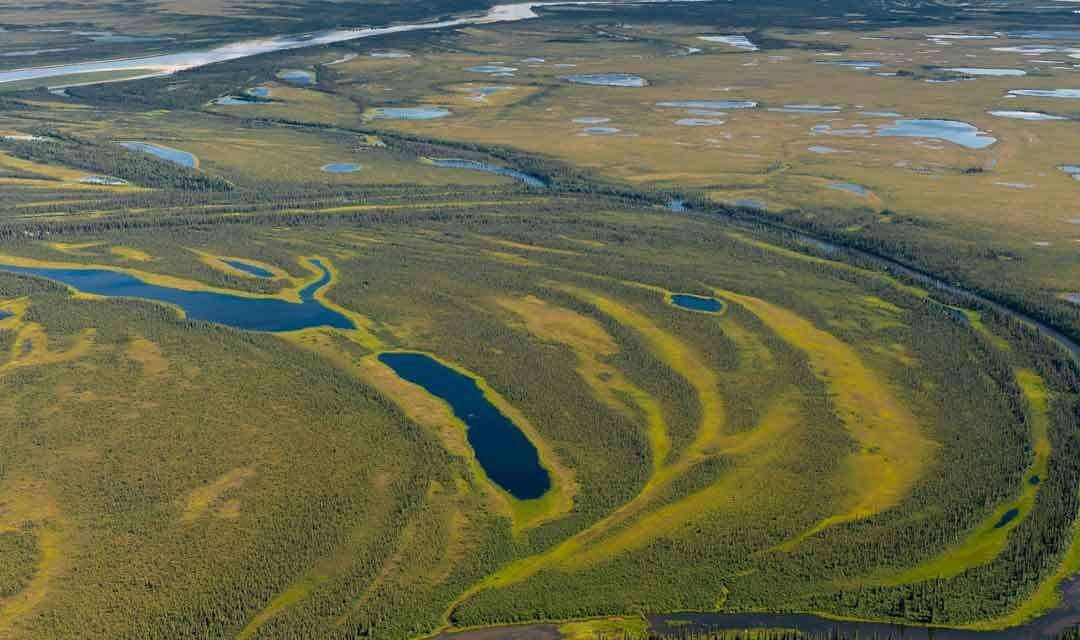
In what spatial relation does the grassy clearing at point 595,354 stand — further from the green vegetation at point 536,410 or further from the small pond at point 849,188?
the small pond at point 849,188

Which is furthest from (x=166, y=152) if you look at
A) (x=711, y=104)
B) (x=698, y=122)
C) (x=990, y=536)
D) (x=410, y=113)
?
(x=990, y=536)

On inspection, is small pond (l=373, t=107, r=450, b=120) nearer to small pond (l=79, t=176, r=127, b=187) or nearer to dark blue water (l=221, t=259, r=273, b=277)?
small pond (l=79, t=176, r=127, b=187)

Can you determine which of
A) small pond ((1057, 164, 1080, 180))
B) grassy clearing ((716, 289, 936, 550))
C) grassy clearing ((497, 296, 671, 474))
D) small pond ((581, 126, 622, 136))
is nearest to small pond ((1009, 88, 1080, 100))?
small pond ((1057, 164, 1080, 180))

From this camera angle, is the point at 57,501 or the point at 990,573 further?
the point at 57,501

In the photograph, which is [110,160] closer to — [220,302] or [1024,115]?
[220,302]

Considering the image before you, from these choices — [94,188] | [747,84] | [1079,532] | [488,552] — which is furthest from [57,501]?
[747,84]

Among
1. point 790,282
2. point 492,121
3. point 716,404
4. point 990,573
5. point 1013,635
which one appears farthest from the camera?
point 492,121

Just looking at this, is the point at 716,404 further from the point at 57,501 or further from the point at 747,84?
the point at 747,84
